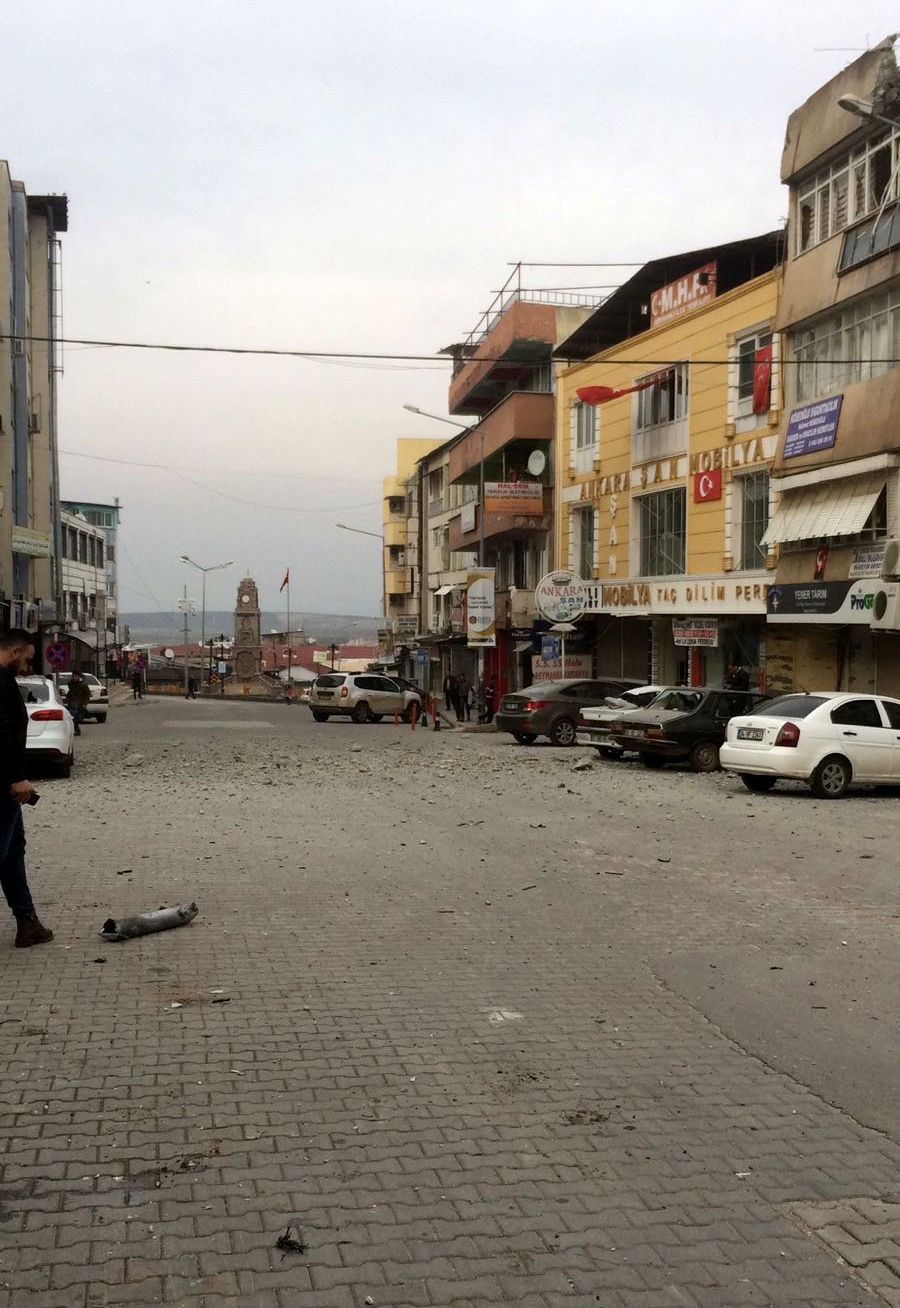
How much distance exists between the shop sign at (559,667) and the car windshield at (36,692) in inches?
901

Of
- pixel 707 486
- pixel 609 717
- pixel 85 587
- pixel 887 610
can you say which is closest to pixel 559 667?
pixel 707 486

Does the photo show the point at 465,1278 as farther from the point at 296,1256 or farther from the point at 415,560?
the point at 415,560

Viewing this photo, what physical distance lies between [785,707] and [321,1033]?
13405 millimetres

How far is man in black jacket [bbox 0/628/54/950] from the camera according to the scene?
7.22 metres

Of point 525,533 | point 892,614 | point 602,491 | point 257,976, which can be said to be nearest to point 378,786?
point 892,614

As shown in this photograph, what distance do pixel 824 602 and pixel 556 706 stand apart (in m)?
6.21

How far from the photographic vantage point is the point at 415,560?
265ft

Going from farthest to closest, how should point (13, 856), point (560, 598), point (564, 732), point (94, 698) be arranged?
1. point (94, 698)
2. point (560, 598)
3. point (564, 732)
4. point (13, 856)

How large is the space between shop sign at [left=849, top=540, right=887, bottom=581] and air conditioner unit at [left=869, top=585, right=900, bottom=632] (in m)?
0.61

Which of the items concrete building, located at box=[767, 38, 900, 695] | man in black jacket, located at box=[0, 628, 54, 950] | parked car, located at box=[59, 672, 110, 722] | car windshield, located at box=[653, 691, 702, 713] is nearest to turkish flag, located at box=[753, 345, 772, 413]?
concrete building, located at box=[767, 38, 900, 695]

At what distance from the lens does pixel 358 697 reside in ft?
135

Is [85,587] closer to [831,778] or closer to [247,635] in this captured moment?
[247,635]

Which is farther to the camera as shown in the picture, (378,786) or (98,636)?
(98,636)

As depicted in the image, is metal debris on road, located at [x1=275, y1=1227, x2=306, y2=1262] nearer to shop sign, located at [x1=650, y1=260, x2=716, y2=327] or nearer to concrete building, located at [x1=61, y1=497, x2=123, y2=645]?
shop sign, located at [x1=650, y1=260, x2=716, y2=327]
